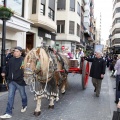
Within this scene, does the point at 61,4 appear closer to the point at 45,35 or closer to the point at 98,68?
the point at 45,35

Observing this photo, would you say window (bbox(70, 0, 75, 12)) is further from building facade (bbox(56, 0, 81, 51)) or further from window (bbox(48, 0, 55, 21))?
window (bbox(48, 0, 55, 21))

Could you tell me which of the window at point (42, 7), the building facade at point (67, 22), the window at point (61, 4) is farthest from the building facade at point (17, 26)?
the window at point (61, 4)

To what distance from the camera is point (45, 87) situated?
266 inches

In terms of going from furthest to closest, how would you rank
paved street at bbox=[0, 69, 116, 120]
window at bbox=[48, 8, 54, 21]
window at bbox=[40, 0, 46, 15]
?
window at bbox=[48, 8, 54, 21], window at bbox=[40, 0, 46, 15], paved street at bbox=[0, 69, 116, 120]

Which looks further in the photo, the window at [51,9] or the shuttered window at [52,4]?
the shuttered window at [52,4]

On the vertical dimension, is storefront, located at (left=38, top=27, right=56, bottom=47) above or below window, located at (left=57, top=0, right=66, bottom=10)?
below

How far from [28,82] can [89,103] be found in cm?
307

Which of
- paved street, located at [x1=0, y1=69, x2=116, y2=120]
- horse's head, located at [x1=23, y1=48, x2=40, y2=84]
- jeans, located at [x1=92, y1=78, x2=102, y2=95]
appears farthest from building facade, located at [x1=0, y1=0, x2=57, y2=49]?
horse's head, located at [x1=23, y1=48, x2=40, y2=84]

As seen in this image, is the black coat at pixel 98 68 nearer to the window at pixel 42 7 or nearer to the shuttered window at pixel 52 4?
the window at pixel 42 7

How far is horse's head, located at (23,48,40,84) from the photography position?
5890mm

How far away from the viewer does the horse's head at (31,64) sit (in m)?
5.89

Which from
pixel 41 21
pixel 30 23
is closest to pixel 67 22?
pixel 41 21

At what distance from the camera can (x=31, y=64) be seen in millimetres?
6059

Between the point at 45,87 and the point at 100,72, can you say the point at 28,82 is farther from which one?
the point at 100,72
